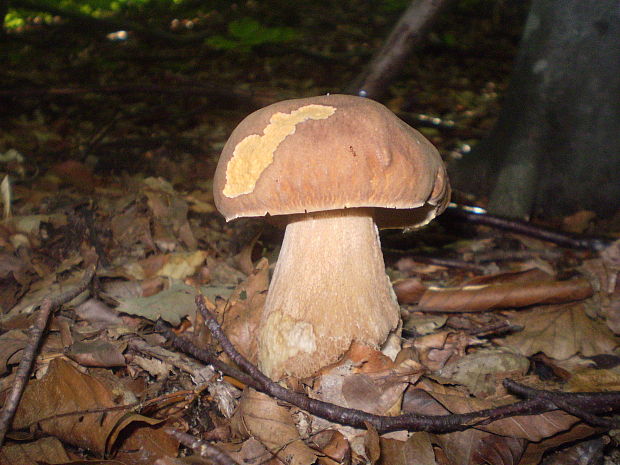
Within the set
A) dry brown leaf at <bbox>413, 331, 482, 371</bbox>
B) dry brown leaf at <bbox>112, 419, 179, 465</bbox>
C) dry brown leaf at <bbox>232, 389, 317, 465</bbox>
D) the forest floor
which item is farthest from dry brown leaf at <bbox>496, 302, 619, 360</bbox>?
dry brown leaf at <bbox>112, 419, 179, 465</bbox>

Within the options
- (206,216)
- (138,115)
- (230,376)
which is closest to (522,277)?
(230,376)

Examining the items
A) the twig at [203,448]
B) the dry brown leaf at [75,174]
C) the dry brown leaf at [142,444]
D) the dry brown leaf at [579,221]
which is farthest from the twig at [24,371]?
the dry brown leaf at [579,221]

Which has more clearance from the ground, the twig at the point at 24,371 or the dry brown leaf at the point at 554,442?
the twig at the point at 24,371

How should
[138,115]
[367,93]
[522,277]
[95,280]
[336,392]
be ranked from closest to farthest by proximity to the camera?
[336,392]
[95,280]
[522,277]
[367,93]
[138,115]

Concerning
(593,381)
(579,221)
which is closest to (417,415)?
(593,381)

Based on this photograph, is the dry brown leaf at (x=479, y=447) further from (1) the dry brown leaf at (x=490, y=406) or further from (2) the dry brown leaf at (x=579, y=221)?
(2) the dry brown leaf at (x=579, y=221)

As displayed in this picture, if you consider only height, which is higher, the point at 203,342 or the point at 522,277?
the point at 203,342

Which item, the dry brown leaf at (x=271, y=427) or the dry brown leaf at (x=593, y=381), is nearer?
the dry brown leaf at (x=271, y=427)

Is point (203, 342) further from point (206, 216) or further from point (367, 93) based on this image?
point (367, 93)

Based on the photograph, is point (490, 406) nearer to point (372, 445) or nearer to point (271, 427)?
point (372, 445)
